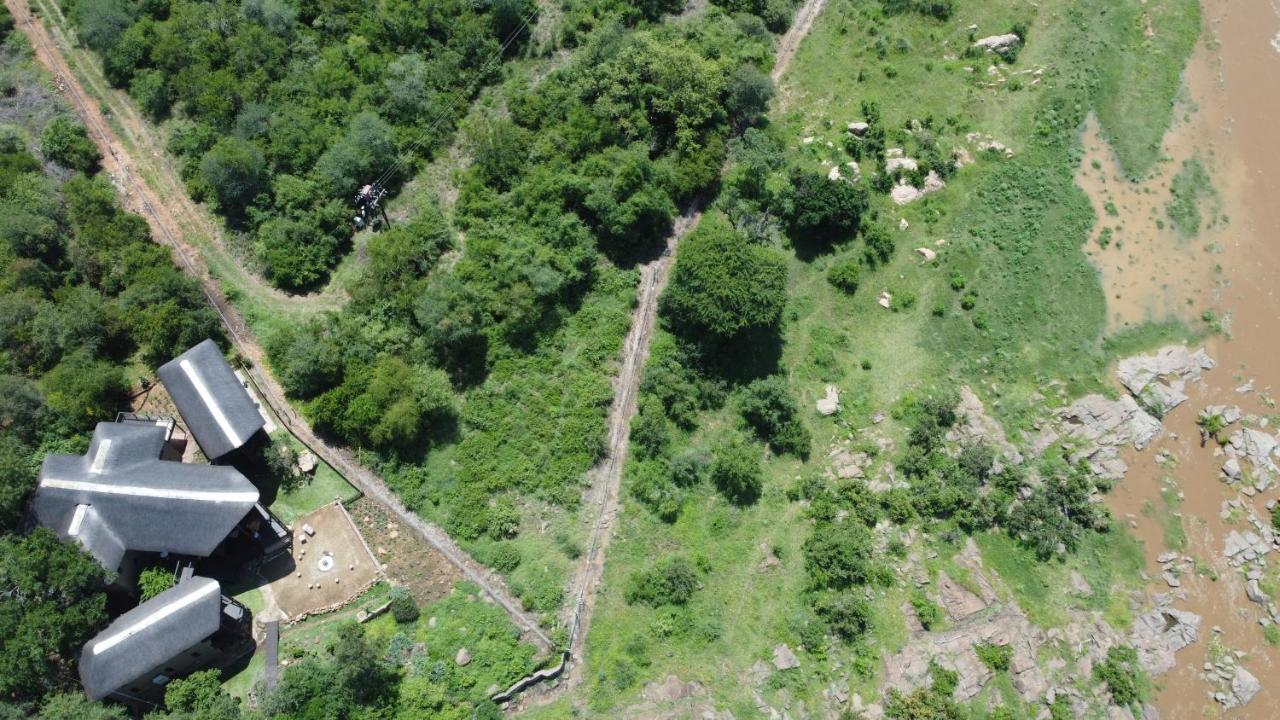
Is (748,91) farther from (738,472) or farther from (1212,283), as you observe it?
(1212,283)

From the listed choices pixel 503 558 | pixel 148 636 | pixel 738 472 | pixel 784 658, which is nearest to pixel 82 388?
pixel 148 636

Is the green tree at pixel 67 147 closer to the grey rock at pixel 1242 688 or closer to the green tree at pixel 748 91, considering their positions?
the green tree at pixel 748 91

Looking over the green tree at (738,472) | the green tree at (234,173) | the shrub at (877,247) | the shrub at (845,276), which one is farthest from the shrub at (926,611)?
the green tree at (234,173)

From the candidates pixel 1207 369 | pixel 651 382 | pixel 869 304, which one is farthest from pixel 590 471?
pixel 1207 369

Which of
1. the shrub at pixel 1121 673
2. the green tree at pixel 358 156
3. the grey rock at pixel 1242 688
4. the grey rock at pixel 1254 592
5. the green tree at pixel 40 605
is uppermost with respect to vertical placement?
the green tree at pixel 358 156

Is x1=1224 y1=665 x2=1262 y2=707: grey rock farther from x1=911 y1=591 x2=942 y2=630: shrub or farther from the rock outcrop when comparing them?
x1=911 y1=591 x2=942 y2=630: shrub
